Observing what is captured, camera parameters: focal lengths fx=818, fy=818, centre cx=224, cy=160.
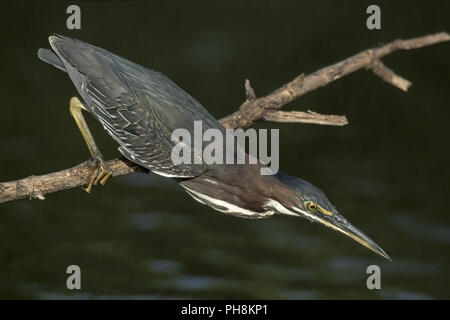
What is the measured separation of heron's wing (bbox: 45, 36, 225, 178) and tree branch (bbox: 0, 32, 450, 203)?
7.0 inches

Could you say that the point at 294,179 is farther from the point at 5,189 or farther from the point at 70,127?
the point at 70,127

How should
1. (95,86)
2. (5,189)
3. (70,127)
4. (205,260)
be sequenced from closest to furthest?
(5,189) < (95,86) < (205,260) < (70,127)

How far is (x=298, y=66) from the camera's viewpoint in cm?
802

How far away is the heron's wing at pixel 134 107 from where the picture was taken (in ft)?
16.3

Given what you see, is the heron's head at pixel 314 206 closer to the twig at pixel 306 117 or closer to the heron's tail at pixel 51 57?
the twig at pixel 306 117

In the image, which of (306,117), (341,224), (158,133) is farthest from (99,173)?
(341,224)

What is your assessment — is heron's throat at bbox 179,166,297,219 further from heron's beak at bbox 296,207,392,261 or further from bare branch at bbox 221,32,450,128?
bare branch at bbox 221,32,450,128

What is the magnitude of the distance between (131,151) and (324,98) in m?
3.38

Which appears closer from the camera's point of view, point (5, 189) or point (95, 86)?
point (5, 189)

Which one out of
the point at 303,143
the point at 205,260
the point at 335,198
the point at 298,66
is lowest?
the point at 205,260

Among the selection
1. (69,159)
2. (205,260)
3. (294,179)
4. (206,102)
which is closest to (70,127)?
(69,159)

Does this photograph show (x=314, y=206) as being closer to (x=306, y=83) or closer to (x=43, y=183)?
(x=306, y=83)

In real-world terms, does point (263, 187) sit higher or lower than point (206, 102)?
lower

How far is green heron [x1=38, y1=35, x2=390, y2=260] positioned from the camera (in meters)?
4.93
